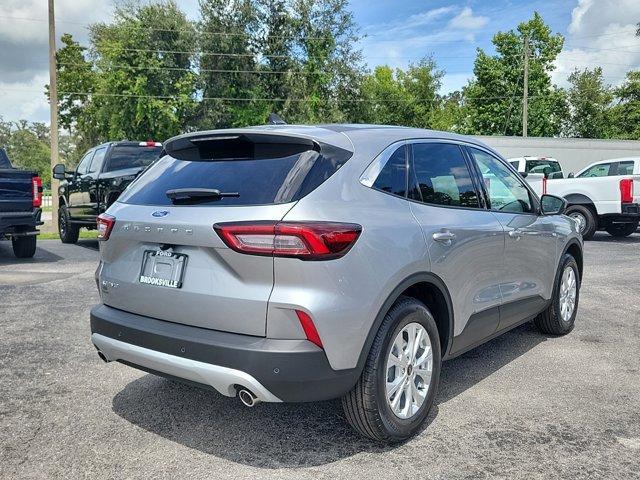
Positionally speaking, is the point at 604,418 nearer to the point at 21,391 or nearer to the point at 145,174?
the point at 145,174

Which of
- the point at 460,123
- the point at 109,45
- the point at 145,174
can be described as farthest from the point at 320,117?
the point at 145,174

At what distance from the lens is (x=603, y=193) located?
13219 mm

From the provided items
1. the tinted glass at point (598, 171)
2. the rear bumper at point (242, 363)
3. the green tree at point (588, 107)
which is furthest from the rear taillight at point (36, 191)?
the green tree at point (588, 107)

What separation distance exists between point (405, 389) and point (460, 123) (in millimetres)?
46877

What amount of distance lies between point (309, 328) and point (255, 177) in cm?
84

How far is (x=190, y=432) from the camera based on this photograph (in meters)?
3.38

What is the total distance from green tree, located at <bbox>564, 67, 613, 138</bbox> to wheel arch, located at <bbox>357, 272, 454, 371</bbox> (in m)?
50.2

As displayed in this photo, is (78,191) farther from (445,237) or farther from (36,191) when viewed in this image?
(445,237)

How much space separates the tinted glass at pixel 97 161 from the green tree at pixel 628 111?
150 ft

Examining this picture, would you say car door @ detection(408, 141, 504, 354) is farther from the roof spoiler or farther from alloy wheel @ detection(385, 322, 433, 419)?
the roof spoiler

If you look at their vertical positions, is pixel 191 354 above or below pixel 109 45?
below

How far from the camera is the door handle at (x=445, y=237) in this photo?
345 centimetres

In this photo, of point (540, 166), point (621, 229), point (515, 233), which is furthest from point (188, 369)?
point (540, 166)

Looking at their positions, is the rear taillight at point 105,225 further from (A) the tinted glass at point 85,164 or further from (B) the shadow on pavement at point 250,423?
(A) the tinted glass at point 85,164
